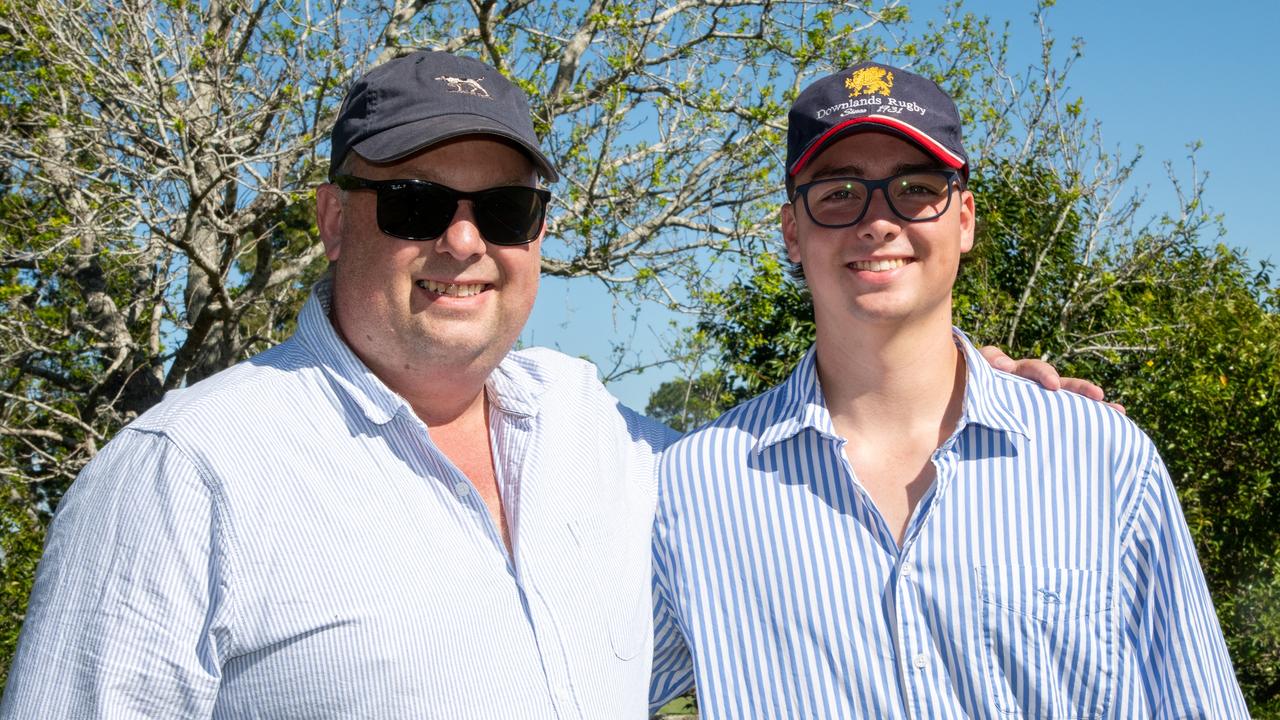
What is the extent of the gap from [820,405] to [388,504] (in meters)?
1.14

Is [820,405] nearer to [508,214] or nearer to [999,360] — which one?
[999,360]

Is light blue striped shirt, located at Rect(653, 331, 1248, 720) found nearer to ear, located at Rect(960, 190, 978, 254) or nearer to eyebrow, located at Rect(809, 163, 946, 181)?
ear, located at Rect(960, 190, 978, 254)

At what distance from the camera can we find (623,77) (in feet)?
29.8

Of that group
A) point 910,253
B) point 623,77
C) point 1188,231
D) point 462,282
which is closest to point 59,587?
point 462,282

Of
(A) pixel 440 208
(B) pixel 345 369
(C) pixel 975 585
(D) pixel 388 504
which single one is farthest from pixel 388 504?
(C) pixel 975 585

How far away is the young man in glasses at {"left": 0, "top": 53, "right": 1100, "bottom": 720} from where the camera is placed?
1.99 m

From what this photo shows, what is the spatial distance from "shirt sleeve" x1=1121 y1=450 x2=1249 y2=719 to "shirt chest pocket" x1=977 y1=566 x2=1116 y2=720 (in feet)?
0.23

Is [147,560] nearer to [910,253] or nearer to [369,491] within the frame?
[369,491]

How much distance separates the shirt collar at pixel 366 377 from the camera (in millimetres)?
2375

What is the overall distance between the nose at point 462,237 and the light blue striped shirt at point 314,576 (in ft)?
1.14

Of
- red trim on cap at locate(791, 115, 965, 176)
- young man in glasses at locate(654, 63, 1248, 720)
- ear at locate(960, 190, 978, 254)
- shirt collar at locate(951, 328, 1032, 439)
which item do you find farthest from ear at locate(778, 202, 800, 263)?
shirt collar at locate(951, 328, 1032, 439)

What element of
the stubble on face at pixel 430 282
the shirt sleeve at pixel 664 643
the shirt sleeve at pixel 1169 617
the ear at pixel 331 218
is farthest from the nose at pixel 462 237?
the shirt sleeve at pixel 1169 617

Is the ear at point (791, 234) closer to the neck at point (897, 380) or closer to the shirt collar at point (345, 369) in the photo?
the neck at point (897, 380)

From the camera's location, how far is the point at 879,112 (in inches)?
104
